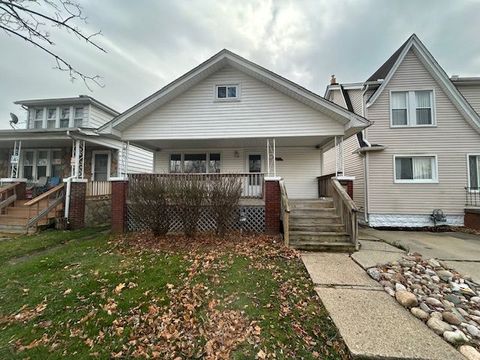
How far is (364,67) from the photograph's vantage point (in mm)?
20031

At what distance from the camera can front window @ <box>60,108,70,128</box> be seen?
46.4 ft

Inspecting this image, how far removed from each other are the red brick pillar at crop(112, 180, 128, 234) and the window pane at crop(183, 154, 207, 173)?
3.77 metres

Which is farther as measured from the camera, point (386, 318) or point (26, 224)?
point (26, 224)

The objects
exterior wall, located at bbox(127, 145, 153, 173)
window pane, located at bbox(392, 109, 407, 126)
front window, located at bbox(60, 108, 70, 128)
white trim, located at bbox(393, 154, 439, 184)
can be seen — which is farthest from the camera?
exterior wall, located at bbox(127, 145, 153, 173)

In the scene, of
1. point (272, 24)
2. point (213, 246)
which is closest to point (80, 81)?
point (213, 246)

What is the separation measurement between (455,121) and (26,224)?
1898cm

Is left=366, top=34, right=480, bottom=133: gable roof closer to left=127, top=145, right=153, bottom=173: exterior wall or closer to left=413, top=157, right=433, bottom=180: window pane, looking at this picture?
left=413, top=157, right=433, bottom=180: window pane

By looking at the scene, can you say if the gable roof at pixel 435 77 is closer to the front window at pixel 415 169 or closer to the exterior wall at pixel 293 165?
the front window at pixel 415 169

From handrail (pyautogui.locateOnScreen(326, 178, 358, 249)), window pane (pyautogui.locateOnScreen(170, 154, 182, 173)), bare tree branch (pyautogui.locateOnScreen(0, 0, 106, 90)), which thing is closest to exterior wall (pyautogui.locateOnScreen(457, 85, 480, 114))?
handrail (pyautogui.locateOnScreen(326, 178, 358, 249))

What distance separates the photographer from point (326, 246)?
641 cm

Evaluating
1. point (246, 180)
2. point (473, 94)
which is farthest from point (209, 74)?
point (473, 94)

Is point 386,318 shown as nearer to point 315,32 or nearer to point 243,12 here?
point 243,12

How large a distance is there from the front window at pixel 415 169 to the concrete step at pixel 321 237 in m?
6.35

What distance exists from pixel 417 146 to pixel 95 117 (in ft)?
58.1
